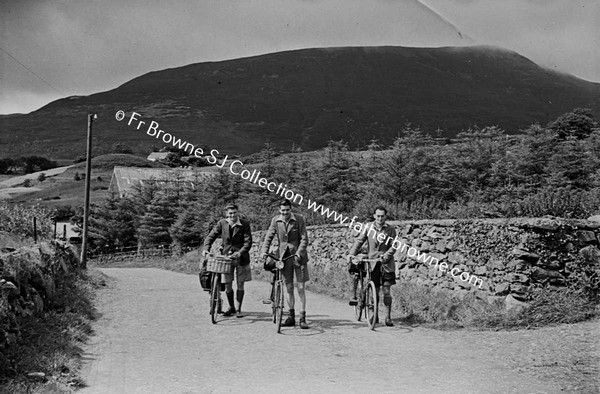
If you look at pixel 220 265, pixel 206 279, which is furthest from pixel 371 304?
pixel 206 279

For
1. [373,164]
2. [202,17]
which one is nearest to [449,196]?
[373,164]

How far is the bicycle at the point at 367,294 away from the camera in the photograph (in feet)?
31.6

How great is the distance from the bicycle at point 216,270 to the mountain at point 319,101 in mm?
88738

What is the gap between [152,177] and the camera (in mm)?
65500

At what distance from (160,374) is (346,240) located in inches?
482

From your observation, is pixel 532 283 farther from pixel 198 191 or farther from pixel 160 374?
pixel 198 191

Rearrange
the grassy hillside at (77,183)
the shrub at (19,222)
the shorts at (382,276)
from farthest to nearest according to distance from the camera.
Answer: the grassy hillside at (77,183), the shrub at (19,222), the shorts at (382,276)

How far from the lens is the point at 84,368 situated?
6996 mm

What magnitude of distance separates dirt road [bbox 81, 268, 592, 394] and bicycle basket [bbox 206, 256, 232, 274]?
912 millimetres

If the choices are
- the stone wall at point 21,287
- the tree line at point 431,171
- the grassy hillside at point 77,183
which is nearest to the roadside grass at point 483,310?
the tree line at point 431,171

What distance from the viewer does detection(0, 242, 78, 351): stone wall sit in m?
6.70

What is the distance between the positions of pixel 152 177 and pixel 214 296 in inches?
2256

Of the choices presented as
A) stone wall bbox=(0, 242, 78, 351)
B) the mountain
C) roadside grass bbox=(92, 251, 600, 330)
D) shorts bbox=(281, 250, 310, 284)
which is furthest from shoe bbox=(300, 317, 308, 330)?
the mountain

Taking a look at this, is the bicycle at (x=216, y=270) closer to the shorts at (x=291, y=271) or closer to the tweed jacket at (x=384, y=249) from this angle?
the shorts at (x=291, y=271)
